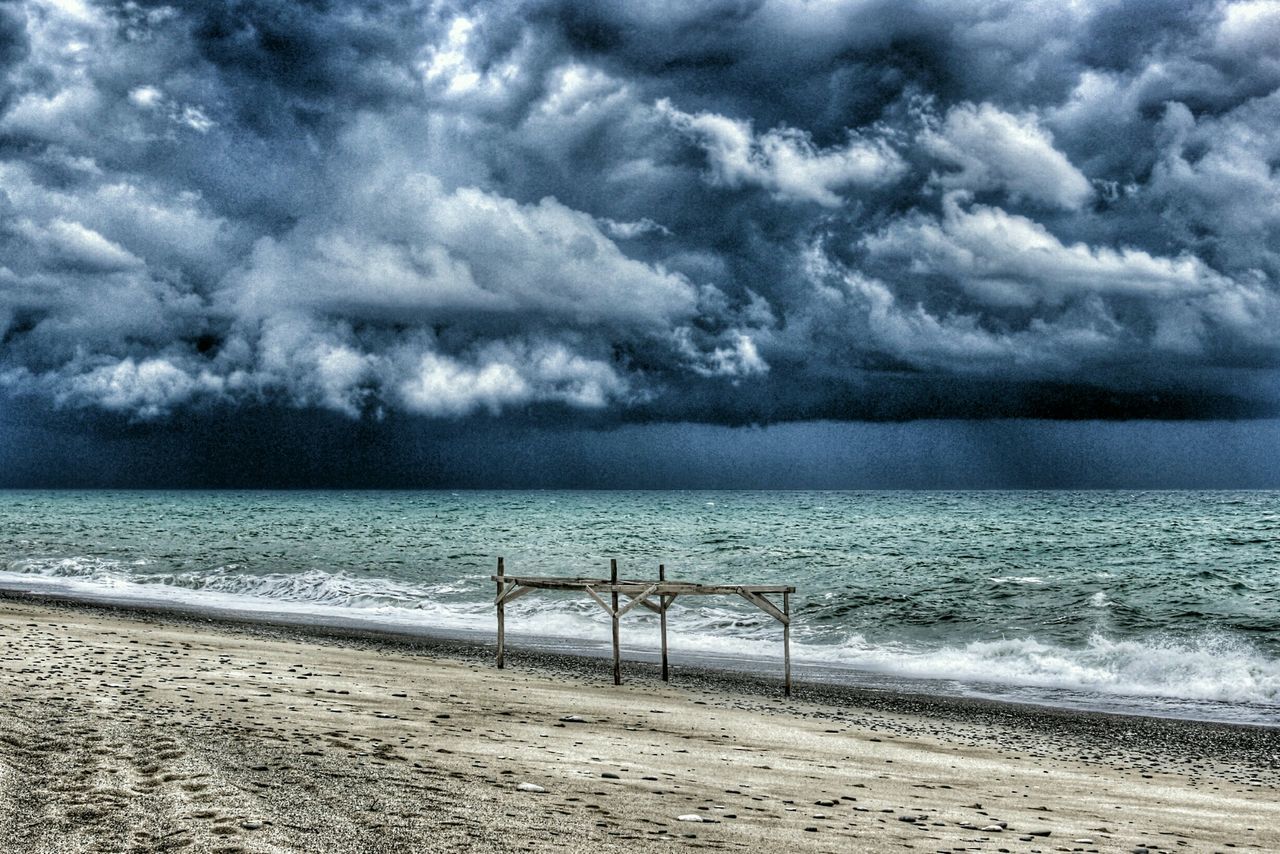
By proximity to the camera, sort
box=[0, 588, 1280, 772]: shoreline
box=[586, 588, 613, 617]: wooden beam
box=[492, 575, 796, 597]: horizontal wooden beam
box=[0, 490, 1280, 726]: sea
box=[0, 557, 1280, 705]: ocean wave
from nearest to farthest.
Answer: box=[0, 588, 1280, 772]: shoreline → box=[586, 588, 613, 617]: wooden beam → box=[492, 575, 796, 597]: horizontal wooden beam → box=[0, 557, 1280, 705]: ocean wave → box=[0, 490, 1280, 726]: sea

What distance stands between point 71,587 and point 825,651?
1160 inches

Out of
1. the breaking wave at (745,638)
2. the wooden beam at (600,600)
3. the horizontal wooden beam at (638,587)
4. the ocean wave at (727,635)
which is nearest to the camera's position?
the wooden beam at (600,600)

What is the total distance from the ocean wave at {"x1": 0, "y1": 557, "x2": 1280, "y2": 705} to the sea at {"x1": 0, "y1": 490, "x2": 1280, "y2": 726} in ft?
0.29

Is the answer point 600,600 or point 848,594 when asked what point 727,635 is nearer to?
point 600,600

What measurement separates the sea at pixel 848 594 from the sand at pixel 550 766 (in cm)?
472

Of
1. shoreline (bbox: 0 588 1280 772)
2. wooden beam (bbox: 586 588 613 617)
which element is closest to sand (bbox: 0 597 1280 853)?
shoreline (bbox: 0 588 1280 772)

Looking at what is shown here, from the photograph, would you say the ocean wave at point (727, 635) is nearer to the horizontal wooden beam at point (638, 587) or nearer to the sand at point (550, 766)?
the sand at point (550, 766)

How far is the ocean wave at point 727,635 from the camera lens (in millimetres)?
20906

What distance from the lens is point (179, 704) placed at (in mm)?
11508

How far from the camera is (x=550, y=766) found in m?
9.91

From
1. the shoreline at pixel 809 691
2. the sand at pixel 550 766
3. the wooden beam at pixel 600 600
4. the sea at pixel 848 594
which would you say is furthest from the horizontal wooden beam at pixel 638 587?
the sea at pixel 848 594

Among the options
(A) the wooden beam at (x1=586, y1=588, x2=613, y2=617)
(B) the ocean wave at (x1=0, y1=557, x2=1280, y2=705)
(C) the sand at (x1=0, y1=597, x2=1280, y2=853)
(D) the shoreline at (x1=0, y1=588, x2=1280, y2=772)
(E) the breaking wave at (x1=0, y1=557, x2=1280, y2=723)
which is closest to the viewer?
(C) the sand at (x1=0, y1=597, x2=1280, y2=853)

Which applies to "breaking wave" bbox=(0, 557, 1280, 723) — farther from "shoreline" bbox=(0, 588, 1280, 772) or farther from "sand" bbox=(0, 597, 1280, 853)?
"sand" bbox=(0, 597, 1280, 853)

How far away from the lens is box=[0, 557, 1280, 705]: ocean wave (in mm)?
20906
